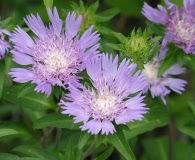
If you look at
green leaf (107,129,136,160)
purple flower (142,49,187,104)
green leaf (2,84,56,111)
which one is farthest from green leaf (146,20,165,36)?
green leaf (107,129,136,160)

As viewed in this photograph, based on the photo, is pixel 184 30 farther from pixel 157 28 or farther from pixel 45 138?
pixel 45 138

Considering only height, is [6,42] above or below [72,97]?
above

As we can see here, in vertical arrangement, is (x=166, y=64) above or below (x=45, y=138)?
above

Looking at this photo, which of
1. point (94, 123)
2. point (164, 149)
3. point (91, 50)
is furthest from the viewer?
point (164, 149)

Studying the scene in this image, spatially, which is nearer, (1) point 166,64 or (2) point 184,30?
(1) point 166,64

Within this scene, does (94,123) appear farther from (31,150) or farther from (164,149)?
(164,149)

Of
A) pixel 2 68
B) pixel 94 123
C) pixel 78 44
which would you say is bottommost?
pixel 94 123

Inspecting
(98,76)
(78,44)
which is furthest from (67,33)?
(98,76)

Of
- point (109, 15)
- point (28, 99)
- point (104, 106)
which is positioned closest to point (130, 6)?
point (109, 15)
